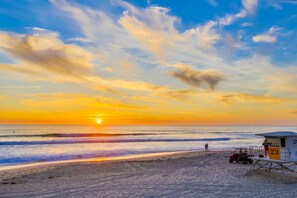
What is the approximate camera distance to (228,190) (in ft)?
41.7

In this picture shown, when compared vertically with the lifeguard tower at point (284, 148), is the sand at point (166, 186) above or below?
below

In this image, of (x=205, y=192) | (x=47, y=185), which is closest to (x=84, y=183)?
(x=47, y=185)

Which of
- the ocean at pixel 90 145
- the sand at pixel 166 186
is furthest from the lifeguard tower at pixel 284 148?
the ocean at pixel 90 145

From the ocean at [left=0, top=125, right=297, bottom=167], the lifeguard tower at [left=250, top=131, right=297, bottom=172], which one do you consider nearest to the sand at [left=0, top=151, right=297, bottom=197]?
the lifeguard tower at [left=250, top=131, right=297, bottom=172]

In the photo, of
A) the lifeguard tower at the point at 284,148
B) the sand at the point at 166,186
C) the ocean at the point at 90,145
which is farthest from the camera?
the ocean at the point at 90,145

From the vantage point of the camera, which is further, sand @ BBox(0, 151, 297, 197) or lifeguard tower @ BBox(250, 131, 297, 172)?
lifeguard tower @ BBox(250, 131, 297, 172)

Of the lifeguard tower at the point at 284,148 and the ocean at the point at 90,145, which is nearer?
the lifeguard tower at the point at 284,148

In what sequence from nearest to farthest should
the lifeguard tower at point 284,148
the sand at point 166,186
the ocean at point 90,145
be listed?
the sand at point 166,186 < the lifeguard tower at point 284,148 < the ocean at point 90,145

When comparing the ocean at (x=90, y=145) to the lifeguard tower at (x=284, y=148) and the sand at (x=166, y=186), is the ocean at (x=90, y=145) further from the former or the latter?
the lifeguard tower at (x=284, y=148)

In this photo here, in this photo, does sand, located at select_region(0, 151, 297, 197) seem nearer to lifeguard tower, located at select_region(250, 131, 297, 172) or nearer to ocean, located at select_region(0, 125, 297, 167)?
lifeguard tower, located at select_region(250, 131, 297, 172)

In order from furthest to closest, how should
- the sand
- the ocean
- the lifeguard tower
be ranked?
the ocean, the lifeguard tower, the sand

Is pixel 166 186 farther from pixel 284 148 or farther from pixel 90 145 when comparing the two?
pixel 90 145

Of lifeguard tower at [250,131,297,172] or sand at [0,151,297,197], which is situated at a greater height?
lifeguard tower at [250,131,297,172]

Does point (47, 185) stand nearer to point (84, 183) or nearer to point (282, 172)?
point (84, 183)
